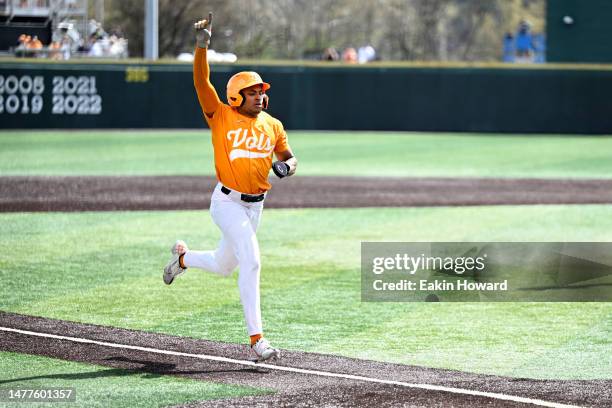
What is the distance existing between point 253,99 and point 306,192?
34.6 ft

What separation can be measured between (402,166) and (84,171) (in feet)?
20.7

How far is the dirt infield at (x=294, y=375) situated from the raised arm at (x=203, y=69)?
5.39 feet

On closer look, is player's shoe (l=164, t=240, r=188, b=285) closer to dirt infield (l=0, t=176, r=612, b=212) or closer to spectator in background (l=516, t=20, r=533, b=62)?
dirt infield (l=0, t=176, r=612, b=212)

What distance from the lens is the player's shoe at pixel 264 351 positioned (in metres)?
7.01

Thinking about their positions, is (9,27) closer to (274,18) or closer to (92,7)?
(92,7)

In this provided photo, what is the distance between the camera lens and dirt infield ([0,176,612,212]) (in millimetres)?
16281

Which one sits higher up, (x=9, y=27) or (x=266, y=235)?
(x=9, y=27)

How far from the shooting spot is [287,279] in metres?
10.5

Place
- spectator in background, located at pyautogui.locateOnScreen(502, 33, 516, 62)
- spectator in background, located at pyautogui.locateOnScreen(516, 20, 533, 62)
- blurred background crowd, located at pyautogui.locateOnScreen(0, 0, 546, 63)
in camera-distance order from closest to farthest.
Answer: blurred background crowd, located at pyautogui.locateOnScreen(0, 0, 546, 63) → spectator in background, located at pyautogui.locateOnScreen(516, 20, 533, 62) → spectator in background, located at pyautogui.locateOnScreen(502, 33, 516, 62)

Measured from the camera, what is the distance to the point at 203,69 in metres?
7.43

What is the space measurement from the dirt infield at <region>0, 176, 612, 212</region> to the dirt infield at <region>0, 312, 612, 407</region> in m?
7.91

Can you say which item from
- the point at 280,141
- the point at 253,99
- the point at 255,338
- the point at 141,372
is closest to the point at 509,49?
the point at 280,141

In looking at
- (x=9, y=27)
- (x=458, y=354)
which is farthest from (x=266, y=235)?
(x=9, y=27)

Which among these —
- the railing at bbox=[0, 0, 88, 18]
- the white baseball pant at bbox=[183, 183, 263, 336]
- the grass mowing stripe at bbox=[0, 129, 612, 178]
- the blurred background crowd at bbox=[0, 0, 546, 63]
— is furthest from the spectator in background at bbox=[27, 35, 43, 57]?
the white baseball pant at bbox=[183, 183, 263, 336]
